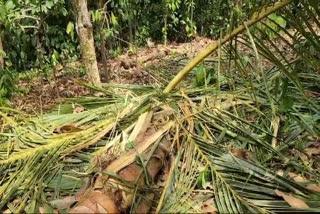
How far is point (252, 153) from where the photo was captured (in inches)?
86.1

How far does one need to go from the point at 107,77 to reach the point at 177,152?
2.25 m

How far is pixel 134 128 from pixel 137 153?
0.94 ft

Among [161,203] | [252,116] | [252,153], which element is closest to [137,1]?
[252,116]

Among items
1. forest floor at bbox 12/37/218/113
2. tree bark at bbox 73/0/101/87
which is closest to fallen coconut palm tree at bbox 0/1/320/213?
forest floor at bbox 12/37/218/113

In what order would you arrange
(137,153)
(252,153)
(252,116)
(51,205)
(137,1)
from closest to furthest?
1. (51,205)
2. (137,153)
3. (252,153)
4. (252,116)
5. (137,1)

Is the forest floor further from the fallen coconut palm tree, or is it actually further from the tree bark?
the fallen coconut palm tree

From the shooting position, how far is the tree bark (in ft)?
12.0

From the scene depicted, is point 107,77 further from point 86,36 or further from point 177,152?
point 177,152

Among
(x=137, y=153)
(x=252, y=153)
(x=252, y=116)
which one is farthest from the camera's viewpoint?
(x=252, y=116)

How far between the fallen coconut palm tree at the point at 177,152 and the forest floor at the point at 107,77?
67 cm

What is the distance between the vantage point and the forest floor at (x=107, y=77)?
3645 mm

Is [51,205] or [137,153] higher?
[137,153]

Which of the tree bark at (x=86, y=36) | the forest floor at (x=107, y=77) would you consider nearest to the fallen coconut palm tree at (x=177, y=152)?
the forest floor at (x=107, y=77)

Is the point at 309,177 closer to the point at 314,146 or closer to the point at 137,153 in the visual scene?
A: the point at 314,146
